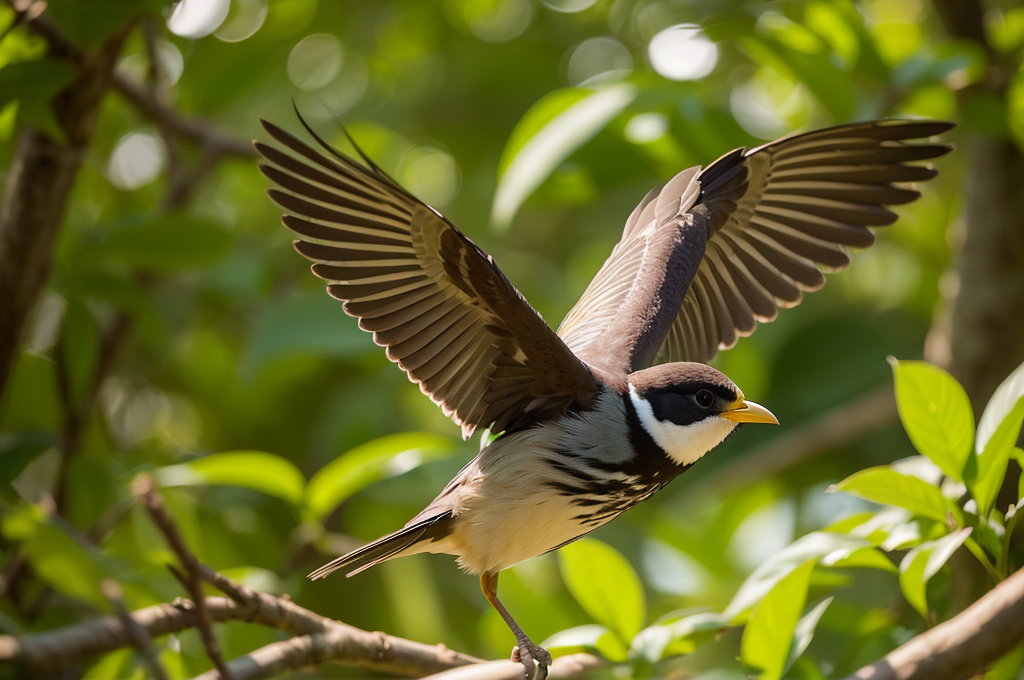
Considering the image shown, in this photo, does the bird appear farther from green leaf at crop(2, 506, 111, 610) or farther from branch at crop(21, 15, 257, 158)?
branch at crop(21, 15, 257, 158)

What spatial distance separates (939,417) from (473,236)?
319cm

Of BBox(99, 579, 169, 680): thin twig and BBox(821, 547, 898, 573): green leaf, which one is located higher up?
BBox(99, 579, 169, 680): thin twig

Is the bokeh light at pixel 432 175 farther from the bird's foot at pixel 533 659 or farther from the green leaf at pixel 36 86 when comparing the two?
the bird's foot at pixel 533 659

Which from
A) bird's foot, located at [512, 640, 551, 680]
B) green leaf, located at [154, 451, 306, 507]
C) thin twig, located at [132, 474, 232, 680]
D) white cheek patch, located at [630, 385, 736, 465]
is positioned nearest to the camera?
thin twig, located at [132, 474, 232, 680]

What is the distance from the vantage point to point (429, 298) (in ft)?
8.07

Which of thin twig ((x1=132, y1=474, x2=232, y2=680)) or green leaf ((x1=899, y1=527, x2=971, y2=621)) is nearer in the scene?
thin twig ((x1=132, y1=474, x2=232, y2=680))

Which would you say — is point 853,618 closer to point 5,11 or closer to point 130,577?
point 130,577

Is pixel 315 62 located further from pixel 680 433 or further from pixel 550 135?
pixel 680 433

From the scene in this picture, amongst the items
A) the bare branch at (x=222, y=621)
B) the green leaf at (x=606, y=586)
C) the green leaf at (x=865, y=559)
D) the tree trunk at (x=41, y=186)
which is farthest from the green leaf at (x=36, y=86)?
the green leaf at (x=865, y=559)

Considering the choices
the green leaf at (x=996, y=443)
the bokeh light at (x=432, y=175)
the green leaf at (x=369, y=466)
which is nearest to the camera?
the green leaf at (x=996, y=443)

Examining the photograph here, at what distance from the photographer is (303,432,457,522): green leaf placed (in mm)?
2973

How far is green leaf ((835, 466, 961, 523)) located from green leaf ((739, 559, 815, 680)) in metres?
0.22

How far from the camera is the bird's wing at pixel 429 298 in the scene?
2.22 m

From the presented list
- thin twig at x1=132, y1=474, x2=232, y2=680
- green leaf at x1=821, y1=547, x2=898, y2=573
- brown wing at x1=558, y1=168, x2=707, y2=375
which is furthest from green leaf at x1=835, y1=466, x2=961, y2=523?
thin twig at x1=132, y1=474, x2=232, y2=680
